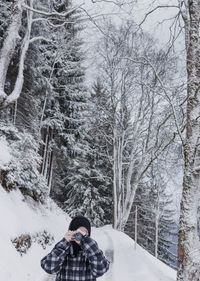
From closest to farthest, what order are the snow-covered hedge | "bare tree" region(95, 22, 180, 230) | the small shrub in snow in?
the small shrub in snow
the snow-covered hedge
"bare tree" region(95, 22, 180, 230)

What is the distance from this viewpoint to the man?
3.64m

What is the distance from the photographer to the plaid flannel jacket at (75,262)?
363cm

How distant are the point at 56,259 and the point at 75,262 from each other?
0.19 meters

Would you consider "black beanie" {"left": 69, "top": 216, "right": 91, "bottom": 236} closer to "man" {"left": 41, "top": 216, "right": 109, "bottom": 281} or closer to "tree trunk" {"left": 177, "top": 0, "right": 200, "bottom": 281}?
"man" {"left": 41, "top": 216, "right": 109, "bottom": 281}

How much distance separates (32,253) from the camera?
11.0 meters

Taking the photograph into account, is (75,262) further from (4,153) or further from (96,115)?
(96,115)

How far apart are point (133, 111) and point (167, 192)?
17.7 meters

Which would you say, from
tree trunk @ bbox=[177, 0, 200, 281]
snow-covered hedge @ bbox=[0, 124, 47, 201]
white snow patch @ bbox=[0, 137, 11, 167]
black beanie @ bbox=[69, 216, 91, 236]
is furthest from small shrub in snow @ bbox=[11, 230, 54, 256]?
black beanie @ bbox=[69, 216, 91, 236]

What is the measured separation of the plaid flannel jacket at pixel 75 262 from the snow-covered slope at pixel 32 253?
4066 mm

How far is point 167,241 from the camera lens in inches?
1672

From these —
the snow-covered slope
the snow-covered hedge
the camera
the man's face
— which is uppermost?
the snow-covered hedge

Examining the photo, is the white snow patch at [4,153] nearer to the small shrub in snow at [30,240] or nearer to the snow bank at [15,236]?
the snow bank at [15,236]

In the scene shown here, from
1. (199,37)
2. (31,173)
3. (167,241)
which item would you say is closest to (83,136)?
(31,173)

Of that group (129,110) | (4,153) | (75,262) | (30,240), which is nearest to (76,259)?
(75,262)
